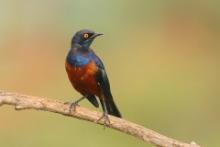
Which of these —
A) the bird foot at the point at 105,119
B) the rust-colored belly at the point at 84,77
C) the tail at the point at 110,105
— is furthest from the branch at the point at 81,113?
the tail at the point at 110,105

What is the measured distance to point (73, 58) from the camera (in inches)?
324

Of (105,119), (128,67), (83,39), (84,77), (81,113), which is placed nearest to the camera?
(81,113)

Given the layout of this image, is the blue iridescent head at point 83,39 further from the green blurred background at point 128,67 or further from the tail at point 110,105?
the green blurred background at point 128,67

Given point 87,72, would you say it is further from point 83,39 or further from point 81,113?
point 81,113

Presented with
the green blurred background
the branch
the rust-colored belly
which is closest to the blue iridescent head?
the rust-colored belly

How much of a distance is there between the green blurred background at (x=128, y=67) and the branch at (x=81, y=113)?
4.46 metres

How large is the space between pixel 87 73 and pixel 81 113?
1.93ft

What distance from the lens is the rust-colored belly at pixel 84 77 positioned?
8.19 meters

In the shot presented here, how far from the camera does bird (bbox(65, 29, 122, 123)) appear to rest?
8.20 m

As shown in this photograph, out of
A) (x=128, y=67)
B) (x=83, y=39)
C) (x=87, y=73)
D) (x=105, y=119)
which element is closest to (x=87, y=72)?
(x=87, y=73)

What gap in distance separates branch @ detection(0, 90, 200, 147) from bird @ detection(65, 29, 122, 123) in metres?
0.28

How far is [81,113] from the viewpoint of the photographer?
25.5 feet

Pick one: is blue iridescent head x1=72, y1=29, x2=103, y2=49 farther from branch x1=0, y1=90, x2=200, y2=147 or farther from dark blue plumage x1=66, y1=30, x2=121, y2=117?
branch x1=0, y1=90, x2=200, y2=147

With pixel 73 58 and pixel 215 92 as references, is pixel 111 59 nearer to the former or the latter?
pixel 215 92
